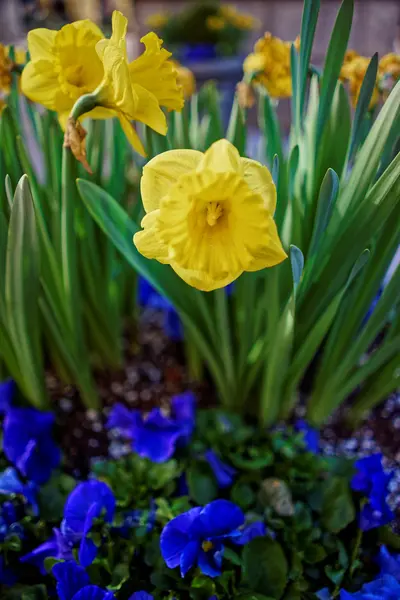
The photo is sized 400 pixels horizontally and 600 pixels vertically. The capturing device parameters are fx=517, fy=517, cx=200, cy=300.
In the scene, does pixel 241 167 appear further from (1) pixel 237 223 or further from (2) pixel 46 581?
(2) pixel 46 581

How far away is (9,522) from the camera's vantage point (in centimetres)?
73

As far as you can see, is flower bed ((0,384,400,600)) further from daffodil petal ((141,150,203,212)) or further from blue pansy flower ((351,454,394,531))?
daffodil petal ((141,150,203,212))

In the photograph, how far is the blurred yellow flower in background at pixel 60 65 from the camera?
2.07ft

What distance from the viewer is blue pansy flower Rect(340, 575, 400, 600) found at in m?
0.62

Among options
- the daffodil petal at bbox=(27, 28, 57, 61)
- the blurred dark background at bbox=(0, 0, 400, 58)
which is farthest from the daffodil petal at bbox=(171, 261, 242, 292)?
the blurred dark background at bbox=(0, 0, 400, 58)

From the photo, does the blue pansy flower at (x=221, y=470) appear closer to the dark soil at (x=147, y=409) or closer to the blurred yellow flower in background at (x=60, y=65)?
the dark soil at (x=147, y=409)

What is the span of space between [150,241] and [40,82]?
268mm

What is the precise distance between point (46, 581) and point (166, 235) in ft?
1.75

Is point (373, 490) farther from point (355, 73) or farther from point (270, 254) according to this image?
point (355, 73)

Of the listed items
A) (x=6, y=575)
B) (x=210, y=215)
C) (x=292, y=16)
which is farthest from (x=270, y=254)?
(x=292, y=16)

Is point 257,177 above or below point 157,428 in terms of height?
above

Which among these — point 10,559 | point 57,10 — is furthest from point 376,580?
point 57,10

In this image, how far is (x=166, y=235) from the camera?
1.64 ft

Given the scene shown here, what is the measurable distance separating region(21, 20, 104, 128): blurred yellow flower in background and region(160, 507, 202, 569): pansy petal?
20.9 inches
